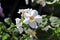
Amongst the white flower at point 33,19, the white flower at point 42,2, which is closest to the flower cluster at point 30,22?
the white flower at point 33,19

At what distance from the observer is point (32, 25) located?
1588 mm

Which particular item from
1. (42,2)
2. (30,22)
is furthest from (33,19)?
(42,2)

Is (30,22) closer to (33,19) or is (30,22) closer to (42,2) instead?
(33,19)

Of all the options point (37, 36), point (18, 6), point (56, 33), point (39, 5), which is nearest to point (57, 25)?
point (56, 33)

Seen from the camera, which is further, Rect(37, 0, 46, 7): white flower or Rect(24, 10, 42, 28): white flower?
Rect(37, 0, 46, 7): white flower

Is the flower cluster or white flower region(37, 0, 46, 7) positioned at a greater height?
white flower region(37, 0, 46, 7)

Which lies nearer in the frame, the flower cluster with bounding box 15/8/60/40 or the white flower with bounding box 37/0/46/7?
the flower cluster with bounding box 15/8/60/40

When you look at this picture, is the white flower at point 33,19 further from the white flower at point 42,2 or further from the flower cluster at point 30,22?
the white flower at point 42,2

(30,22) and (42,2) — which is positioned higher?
(42,2)

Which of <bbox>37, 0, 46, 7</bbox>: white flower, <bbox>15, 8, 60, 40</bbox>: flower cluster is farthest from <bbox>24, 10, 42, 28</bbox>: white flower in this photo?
<bbox>37, 0, 46, 7</bbox>: white flower

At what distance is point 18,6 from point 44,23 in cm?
77

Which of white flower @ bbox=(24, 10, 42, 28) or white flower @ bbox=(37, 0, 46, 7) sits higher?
white flower @ bbox=(37, 0, 46, 7)

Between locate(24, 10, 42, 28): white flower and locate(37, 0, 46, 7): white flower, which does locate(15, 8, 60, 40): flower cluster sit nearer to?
locate(24, 10, 42, 28): white flower

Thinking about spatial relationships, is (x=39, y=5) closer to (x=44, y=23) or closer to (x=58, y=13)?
(x=58, y=13)
